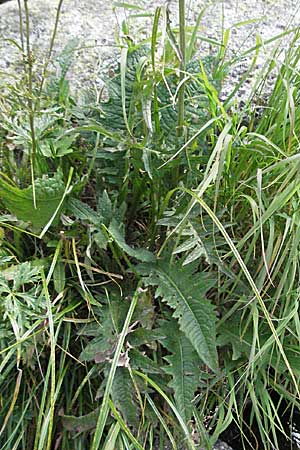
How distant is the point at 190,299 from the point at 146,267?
11 cm

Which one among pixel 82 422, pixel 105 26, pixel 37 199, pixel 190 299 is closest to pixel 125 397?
pixel 82 422

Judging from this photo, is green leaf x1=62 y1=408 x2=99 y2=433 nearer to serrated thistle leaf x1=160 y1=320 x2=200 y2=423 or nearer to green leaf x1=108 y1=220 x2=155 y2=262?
serrated thistle leaf x1=160 y1=320 x2=200 y2=423

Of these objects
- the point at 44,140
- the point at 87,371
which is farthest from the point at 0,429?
the point at 44,140

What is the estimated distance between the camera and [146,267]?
1128 mm

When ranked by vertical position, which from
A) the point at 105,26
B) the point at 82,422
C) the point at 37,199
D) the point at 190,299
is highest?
the point at 105,26

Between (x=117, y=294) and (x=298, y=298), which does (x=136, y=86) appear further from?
(x=298, y=298)

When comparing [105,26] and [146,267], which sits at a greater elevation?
[105,26]

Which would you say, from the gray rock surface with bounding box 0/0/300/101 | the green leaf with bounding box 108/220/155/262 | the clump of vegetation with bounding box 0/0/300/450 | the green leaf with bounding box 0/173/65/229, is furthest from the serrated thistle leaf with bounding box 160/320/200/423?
the gray rock surface with bounding box 0/0/300/101

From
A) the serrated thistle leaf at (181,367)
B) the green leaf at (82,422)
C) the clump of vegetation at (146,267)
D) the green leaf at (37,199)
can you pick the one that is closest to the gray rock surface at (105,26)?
the clump of vegetation at (146,267)

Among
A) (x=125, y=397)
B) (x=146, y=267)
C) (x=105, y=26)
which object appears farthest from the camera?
(x=105, y=26)

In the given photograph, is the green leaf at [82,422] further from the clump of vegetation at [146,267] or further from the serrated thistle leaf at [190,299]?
the serrated thistle leaf at [190,299]

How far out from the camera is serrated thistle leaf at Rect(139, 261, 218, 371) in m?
1.01

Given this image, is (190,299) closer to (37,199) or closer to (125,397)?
(125,397)

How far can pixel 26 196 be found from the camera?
104cm
